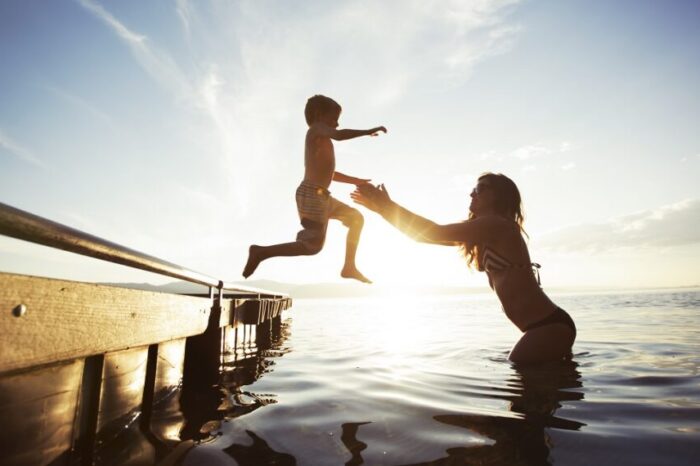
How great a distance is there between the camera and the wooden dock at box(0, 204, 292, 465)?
4.16ft

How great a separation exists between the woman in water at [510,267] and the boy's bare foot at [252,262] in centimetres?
129

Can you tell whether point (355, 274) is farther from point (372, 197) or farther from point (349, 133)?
point (349, 133)

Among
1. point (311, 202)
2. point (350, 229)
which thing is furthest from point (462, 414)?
point (350, 229)

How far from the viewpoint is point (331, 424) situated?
2531 millimetres

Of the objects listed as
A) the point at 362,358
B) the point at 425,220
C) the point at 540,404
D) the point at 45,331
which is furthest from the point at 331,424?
the point at 362,358

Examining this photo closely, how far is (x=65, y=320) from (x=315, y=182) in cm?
297

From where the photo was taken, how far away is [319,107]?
442 cm

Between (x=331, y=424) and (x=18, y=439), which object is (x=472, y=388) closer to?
(x=331, y=424)

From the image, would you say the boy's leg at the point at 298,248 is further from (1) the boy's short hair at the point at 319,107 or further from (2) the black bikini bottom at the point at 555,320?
(2) the black bikini bottom at the point at 555,320

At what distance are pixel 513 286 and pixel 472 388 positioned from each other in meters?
1.14

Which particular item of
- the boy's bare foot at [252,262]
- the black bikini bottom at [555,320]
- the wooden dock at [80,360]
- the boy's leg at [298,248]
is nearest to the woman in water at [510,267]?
the black bikini bottom at [555,320]

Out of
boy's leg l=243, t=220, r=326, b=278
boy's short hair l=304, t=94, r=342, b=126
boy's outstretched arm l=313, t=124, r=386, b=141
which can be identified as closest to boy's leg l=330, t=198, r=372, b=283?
boy's leg l=243, t=220, r=326, b=278

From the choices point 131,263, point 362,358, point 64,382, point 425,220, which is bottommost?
point 362,358

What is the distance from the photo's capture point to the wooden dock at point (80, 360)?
127cm
